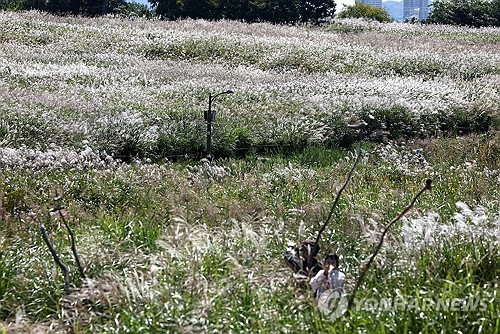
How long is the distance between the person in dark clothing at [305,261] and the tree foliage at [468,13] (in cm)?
4270

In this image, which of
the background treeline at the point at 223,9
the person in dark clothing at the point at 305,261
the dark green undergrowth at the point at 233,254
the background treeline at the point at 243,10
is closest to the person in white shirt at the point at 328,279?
the dark green undergrowth at the point at 233,254

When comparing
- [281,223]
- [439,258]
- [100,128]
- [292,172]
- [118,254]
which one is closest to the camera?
[439,258]

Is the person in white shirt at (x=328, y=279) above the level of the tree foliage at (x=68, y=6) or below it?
below

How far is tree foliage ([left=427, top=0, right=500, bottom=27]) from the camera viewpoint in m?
44.6

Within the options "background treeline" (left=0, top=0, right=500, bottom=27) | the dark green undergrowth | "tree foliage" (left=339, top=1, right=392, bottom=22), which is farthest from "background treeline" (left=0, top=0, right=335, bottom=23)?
the dark green undergrowth

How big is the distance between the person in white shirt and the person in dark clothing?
0.34 metres

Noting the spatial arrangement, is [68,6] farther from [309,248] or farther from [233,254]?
[309,248]

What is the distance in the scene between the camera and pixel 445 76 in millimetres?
19875

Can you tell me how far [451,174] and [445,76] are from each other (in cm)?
1124

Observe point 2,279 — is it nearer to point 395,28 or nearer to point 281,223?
point 281,223

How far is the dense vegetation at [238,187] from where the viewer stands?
449cm

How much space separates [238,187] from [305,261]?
390 centimetres

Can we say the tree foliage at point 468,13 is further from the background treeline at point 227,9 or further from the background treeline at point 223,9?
the background treeline at point 227,9

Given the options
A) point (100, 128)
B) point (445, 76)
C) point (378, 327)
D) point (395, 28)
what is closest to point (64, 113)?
point (100, 128)
